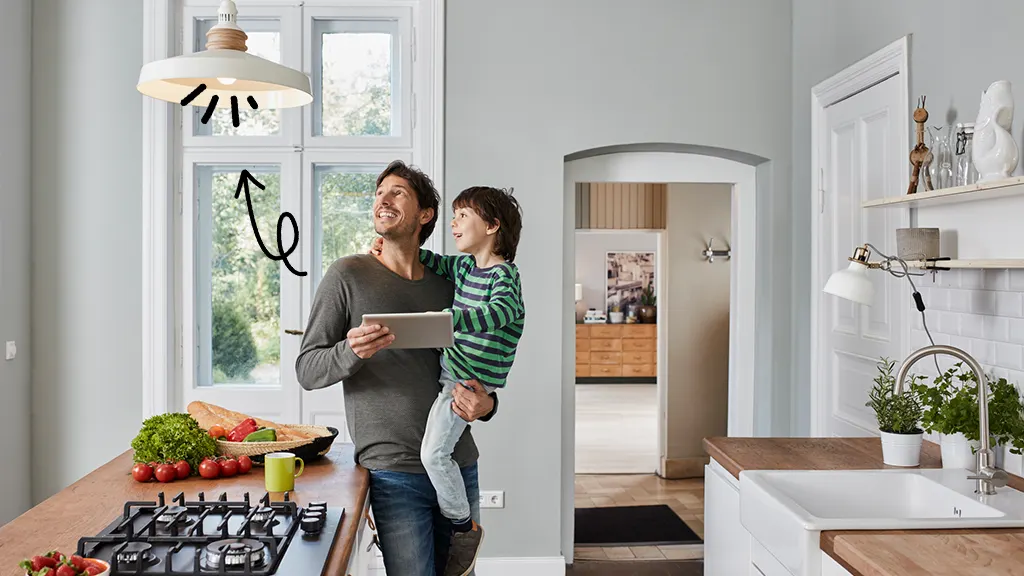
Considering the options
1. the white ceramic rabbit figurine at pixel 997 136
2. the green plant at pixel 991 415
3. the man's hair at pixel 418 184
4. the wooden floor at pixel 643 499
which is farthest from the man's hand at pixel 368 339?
the wooden floor at pixel 643 499

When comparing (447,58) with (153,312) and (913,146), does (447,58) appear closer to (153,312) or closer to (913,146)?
(153,312)

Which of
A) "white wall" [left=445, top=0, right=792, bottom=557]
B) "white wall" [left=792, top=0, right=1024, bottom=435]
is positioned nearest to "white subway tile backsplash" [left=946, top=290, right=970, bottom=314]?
"white wall" [left=792, top=0, right=1024, bottom=435]

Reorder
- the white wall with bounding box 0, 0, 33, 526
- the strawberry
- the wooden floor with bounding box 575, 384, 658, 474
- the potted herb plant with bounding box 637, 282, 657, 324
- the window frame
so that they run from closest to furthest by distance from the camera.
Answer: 1. the strawberry
2. the white wall with bounding box 0, 0, 33, 526
3. the window frame
4. the wooden floor with bounding box 575, 384, 658, 474
5. the potted herb plant with bounding box 637, 282, 657, 324

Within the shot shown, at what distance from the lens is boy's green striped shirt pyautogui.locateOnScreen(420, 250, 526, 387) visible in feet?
7.39

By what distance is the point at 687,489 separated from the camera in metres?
5.95

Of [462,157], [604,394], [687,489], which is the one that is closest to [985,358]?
[462,157]

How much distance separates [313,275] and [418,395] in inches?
79.3

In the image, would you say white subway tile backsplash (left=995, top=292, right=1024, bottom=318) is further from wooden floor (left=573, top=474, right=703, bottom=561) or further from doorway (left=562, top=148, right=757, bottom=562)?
wooden floor (left=573, top=474, right=703, bottom=561)

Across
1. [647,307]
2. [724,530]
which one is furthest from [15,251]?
[647,307]

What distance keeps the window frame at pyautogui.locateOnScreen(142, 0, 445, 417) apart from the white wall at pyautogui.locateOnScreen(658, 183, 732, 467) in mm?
2776

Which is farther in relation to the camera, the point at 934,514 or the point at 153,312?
the point at 153,312

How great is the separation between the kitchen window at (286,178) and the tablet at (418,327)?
2089 millimetres

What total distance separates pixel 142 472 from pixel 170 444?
99mm

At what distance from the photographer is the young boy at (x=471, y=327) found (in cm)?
223
